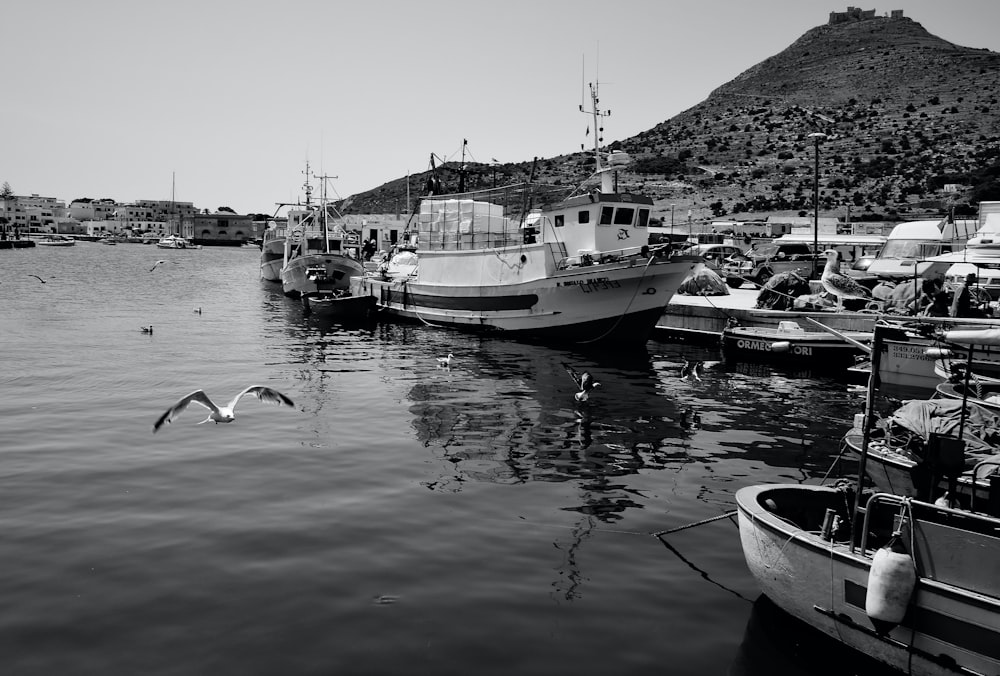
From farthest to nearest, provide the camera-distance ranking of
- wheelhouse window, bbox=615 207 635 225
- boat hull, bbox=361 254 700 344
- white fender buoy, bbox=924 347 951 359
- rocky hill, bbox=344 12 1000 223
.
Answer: rocky hill, bbox=344 12 1000 223
wheelhouse window, bbox=615 207 635 225
boat hull, bbox=361 254 700 344
white fender buoy, bbox=924 347 951 359

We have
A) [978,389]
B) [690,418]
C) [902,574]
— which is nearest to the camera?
[902,574]

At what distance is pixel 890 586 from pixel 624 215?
2341 centimetres

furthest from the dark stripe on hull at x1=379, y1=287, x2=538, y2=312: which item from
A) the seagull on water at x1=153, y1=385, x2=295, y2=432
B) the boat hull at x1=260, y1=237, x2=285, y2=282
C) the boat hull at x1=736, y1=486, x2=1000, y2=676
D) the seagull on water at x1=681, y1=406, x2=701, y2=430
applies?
the boat hull at x1=260, y1=237, x2=285, y2=282

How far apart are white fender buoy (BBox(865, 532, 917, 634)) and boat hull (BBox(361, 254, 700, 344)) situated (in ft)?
64.9

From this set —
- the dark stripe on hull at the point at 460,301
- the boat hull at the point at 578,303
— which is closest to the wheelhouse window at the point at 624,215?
the boat hull at the point at 578,303

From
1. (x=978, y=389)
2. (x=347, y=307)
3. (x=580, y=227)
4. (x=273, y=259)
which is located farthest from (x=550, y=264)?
(x=273, y=259)

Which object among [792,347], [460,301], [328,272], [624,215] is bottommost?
[792,347]

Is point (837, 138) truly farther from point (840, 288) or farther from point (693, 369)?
point (693, 369)

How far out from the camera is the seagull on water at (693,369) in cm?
2241

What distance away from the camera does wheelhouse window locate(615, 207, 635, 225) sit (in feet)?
93.3

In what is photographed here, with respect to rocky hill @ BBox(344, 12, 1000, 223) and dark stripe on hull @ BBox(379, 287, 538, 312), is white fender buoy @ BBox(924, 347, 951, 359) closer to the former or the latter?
dark stripe on hull @ BBox(379, 287, 538, 312)

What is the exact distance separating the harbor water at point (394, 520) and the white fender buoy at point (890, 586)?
2.62ft

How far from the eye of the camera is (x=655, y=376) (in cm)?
2250

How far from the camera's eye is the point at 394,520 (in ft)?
33.3
